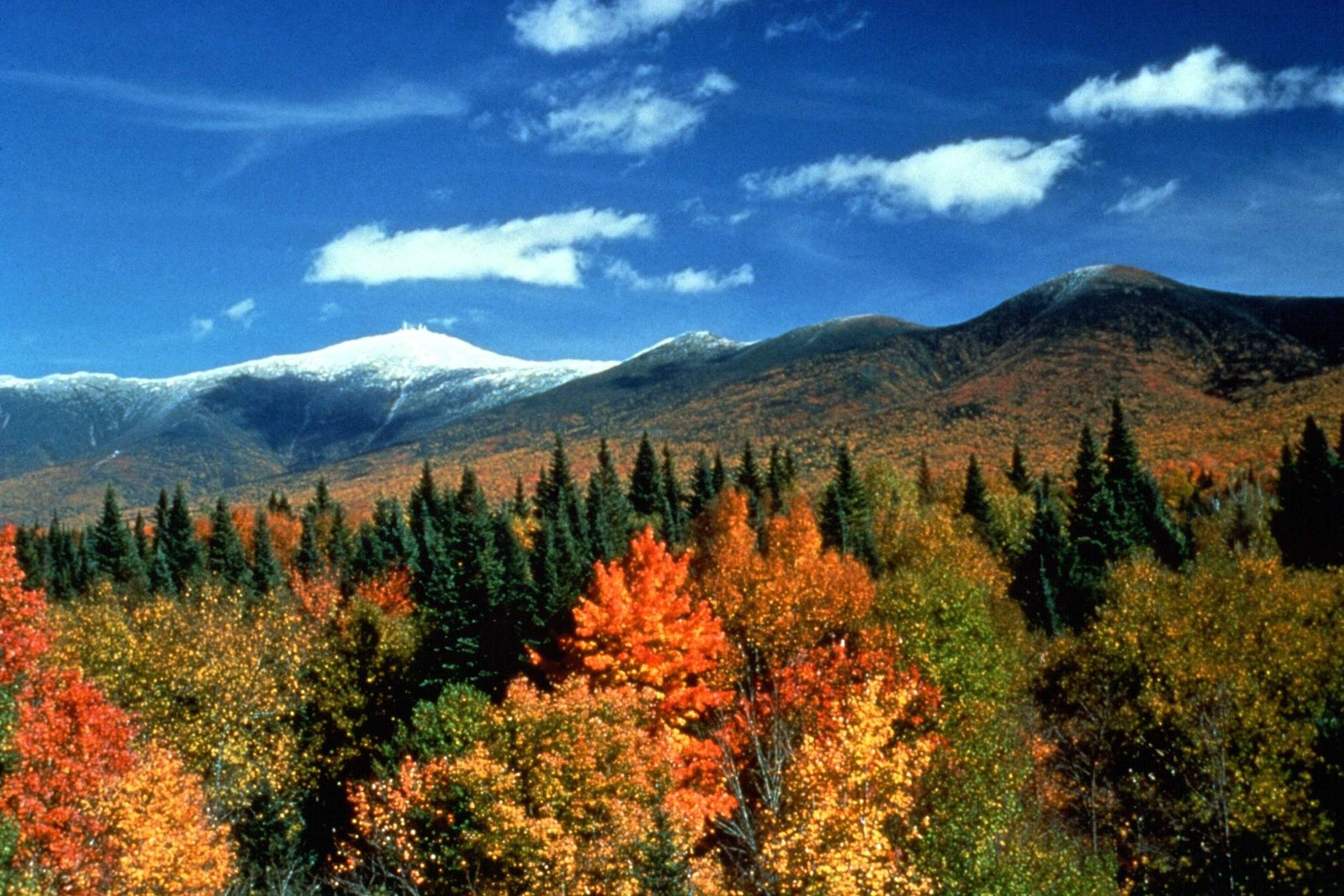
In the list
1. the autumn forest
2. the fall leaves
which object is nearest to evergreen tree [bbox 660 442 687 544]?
the autumn forest

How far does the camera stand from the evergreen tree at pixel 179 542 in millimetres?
93188

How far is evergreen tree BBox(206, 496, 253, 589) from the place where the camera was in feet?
283

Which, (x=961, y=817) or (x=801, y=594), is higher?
(x=801, y=594)

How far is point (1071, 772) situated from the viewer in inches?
1786

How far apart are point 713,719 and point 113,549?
72.4 metres

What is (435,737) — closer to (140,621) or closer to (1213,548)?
(140,621)

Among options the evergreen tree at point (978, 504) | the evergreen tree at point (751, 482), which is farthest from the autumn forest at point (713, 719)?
the evergreen tree at point (751, 482)

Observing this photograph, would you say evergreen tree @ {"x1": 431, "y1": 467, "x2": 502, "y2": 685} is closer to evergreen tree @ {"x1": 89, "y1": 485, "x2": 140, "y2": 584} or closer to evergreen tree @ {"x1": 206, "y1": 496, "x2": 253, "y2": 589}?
evergreen tree @ {"x1": 206, "y1": 496, "x2": 253, "y2": 589}

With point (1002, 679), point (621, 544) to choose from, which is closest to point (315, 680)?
point (621, 544)

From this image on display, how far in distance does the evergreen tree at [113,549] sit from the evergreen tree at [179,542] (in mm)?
3763

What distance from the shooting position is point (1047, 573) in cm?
7119

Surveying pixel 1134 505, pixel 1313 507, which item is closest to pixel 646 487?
pixel 1134 505

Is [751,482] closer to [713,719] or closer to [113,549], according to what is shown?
[713,719]

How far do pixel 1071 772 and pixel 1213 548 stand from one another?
34.3 meters
